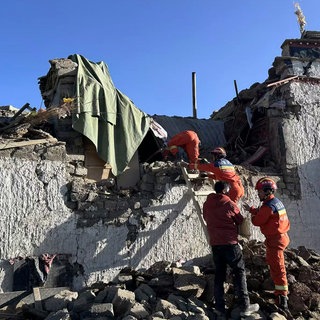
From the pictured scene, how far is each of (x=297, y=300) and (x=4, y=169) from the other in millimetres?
4730

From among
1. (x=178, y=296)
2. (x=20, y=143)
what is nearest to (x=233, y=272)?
(x=178, y=296)

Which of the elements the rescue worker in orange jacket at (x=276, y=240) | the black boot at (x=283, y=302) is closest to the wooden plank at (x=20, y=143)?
the rescue worker in orange jacket at (x=276, y=240)

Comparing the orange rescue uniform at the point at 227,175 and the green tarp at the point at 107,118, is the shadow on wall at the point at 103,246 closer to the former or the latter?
the green tarp at the point at 107,118

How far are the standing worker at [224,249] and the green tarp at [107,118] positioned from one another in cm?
243

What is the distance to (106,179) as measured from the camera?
7520 millimetres

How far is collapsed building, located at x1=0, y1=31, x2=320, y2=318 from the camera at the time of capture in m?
6.59

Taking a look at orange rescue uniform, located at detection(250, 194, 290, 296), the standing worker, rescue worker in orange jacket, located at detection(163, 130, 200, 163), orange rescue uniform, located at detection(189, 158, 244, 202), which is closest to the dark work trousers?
the standing worker

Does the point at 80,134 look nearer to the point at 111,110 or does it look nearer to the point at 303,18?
the point at 111,110

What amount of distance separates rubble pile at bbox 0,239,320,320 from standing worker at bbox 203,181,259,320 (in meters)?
0.19

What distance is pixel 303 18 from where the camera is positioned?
11.6 metres

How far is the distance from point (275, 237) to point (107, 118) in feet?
12.2

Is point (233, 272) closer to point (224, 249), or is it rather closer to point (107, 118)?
point (224, 249)

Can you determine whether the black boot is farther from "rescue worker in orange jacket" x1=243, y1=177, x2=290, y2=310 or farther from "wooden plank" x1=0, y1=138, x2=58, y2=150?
"wooden plank" x1=0, y1=138, x2=58, y2=150

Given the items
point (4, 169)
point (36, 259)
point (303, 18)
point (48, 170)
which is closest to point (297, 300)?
point (36, 259)
